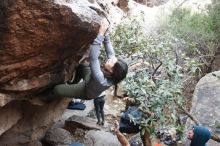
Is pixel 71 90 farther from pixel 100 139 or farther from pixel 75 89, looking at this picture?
pixel 100 139

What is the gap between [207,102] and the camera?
8.17 meters

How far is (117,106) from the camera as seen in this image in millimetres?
9312

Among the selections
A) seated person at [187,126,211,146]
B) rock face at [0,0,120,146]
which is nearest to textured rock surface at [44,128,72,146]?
rock face at [0,0,120,146]

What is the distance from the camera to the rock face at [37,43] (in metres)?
3.90

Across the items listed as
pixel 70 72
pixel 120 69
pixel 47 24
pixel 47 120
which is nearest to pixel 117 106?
pixel 47 120

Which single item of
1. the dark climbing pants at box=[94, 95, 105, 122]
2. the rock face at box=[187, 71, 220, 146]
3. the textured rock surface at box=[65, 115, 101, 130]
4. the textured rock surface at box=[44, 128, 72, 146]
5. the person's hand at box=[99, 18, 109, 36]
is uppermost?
the person's hand at box=[99, 18, 109, 36]

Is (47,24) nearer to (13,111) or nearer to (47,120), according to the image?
(13,111)

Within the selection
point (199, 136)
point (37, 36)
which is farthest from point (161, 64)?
point (37, 36)

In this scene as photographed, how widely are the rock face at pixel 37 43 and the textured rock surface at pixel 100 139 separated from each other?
209cm

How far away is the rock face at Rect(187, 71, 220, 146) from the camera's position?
759 centimetres

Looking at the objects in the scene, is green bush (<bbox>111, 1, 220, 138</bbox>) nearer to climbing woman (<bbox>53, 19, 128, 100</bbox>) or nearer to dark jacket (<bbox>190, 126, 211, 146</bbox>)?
dark jacket (<bbox>190, 126, 211, 146</bbox>)

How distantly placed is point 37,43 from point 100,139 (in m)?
3.67

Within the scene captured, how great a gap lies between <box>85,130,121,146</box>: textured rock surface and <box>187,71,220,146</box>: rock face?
4.82 ft

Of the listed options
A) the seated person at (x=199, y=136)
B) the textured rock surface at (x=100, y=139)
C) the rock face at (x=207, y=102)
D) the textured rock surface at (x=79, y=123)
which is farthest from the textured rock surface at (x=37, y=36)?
the rock face at (x=207, y=102)
